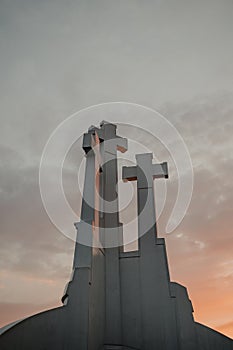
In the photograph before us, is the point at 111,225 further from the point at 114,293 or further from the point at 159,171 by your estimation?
the point at 159,171

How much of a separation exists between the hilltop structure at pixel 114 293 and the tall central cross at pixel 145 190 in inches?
1.2

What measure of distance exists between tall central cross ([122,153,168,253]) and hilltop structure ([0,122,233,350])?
0.03 meters

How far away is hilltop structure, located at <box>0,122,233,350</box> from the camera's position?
25.3 ft

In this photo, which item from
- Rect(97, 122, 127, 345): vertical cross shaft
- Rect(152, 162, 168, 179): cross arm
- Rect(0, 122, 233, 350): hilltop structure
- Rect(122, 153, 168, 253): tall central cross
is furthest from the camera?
Rect(152, 162, 168, 179): cross arm

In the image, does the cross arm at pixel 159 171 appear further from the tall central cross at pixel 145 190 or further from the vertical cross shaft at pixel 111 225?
the vertical cross shaft at pixel 111 225

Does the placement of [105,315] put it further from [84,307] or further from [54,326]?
[54,326]

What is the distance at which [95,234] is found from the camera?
9.55 m

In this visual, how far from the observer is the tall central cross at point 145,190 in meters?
10.5

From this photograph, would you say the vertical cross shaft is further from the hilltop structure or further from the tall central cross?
the tall central cross

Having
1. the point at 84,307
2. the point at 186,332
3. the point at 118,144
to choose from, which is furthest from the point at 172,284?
the point at 118,144

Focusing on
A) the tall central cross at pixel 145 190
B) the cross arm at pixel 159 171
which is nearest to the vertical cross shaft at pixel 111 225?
the tall central cross at pixel 145 190

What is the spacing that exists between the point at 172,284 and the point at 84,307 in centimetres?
293

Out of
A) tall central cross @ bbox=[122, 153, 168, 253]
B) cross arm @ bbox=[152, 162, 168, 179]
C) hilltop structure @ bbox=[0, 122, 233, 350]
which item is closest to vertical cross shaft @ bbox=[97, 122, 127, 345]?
hilltop structure @ bbox=[0, 122, 233, 350]

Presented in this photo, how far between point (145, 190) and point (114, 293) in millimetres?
3540
